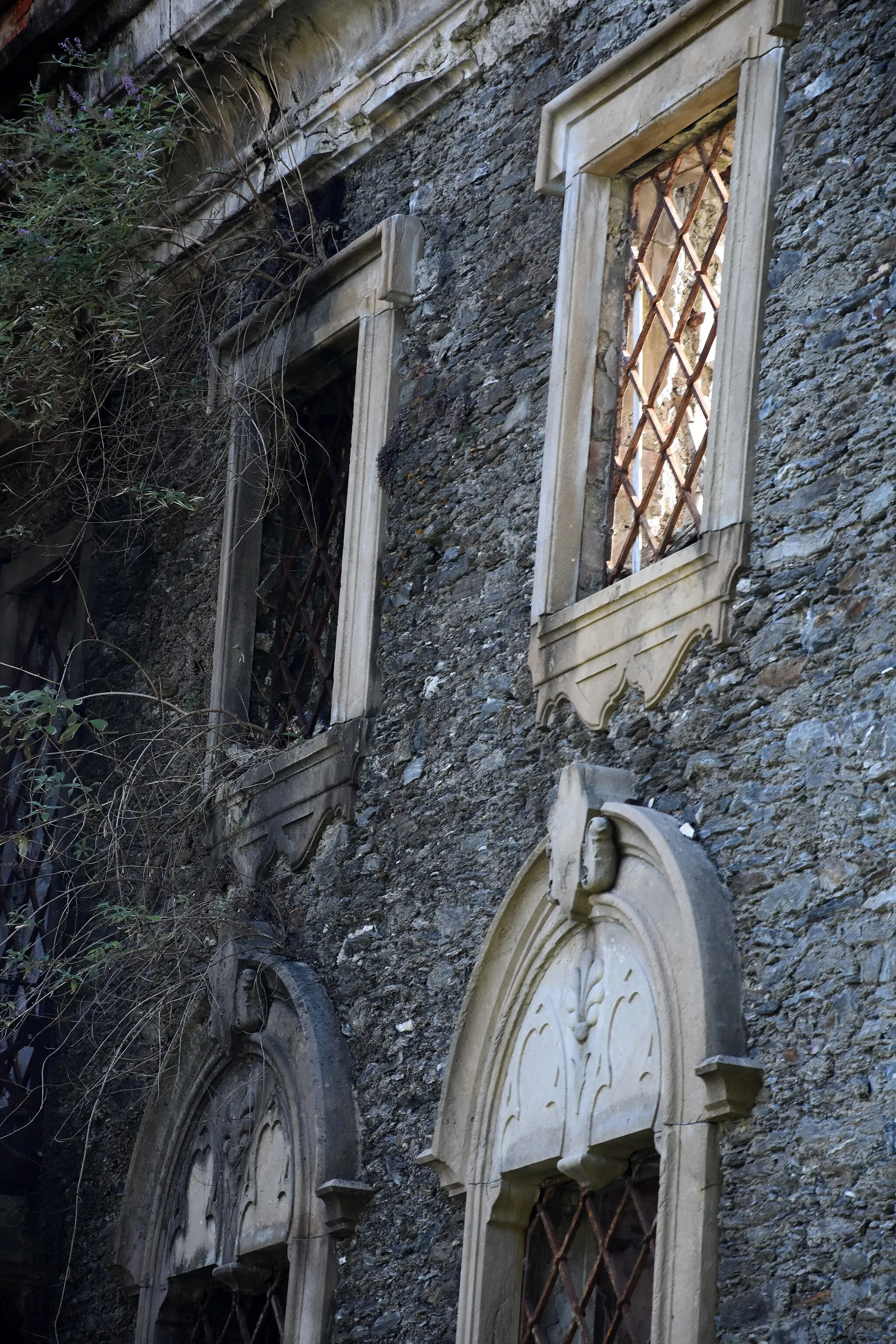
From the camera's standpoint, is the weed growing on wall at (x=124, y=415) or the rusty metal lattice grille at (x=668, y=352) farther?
the weed growing on wall at (x=124, y=415)

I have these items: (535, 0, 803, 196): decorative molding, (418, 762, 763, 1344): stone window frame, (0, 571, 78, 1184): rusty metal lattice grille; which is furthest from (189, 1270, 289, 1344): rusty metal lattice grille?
(535, 0, 803, 196): decorative molding

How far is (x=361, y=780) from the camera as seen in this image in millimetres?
6957

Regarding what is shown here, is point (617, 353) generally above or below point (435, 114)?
below

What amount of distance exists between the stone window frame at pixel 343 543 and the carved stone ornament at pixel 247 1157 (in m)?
0.47

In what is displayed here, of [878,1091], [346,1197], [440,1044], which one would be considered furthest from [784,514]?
[346,1197]

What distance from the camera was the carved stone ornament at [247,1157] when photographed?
21.5 ft

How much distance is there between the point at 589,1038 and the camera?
5.64m

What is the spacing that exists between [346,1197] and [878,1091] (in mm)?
2249

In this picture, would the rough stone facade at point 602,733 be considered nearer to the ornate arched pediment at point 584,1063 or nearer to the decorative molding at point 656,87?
the decorative molding at point 656,87

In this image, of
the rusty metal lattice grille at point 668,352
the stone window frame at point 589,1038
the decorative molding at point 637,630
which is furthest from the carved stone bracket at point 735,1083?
the rusty metal lattice grille at point 668,352

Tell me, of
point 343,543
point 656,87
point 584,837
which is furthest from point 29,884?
point 656,87

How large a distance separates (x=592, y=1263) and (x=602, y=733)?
1.38m

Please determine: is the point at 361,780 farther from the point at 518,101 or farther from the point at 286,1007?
the point at 518,101

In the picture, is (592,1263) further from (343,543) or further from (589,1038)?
(343,543)
